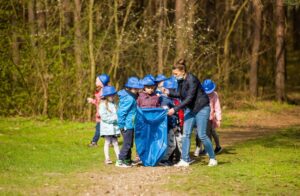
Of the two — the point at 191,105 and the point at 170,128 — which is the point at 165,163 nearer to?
the point at 170,128

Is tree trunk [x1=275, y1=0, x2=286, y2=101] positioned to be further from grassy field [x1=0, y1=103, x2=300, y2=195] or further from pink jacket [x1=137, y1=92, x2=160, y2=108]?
pink jacket [x1=137, y1=92, x2=160, y2=108]

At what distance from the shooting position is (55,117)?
2311 centimetres

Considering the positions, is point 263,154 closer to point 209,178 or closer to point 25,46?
point 209,178

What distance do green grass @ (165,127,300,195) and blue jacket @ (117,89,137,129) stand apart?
142 cm

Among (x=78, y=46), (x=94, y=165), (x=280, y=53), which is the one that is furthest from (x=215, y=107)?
(x=280, y=53)

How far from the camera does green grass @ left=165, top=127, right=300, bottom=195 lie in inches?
433

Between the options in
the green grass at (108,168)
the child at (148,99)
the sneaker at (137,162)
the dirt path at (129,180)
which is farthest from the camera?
the sneaker at (137,162)

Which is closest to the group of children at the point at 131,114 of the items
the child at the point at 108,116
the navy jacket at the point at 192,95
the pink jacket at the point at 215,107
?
the child at the point at 108,116

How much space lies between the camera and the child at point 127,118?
13.4m

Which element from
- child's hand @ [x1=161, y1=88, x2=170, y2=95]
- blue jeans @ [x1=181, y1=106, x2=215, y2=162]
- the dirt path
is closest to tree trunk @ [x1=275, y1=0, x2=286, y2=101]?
the dirt path

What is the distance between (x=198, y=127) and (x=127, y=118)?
1.33m

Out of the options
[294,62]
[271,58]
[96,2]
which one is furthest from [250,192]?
[294,62]

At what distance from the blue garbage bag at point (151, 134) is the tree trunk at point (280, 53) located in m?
17.2

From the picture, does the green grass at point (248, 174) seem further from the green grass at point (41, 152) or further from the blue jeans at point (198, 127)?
the green grass at point (41, 152)
